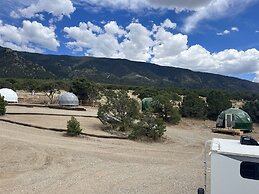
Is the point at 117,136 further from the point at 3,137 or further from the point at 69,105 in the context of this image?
the point at 69,105

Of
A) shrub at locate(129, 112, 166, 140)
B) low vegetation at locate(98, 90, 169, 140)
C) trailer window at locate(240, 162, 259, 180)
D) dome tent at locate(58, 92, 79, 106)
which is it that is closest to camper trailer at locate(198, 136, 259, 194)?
trailer window at locate(240, 162, 259, 180)

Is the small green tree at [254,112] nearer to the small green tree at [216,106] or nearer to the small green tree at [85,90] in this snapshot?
the small green tree at [216,106]

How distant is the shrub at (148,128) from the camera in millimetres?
22547

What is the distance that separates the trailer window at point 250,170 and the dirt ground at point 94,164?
4.42 metres

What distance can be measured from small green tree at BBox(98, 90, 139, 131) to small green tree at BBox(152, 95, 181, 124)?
7.05 metres

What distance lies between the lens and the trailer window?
6.64m

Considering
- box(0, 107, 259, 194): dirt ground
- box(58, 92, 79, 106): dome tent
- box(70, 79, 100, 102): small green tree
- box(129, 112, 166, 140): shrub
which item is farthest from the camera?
box(70, 79, 100, 102): small green tree

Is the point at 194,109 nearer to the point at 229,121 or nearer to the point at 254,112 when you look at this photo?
the point at 254,112

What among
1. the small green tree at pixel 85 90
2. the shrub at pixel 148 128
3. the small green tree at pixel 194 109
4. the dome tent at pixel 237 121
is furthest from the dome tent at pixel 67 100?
the shrub at pixel 148 128

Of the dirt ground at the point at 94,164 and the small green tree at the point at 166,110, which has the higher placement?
the small green tree at the point at 166,110

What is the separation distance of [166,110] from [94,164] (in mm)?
18856

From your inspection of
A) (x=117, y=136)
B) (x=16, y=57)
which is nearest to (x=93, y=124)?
(x=117, y=136)

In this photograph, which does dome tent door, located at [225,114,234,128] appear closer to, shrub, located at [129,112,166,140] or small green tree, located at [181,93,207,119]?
small green tree, located at [181,93,207,119]

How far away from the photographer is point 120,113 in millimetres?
26125
